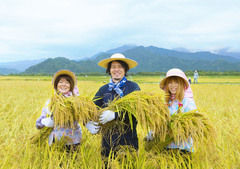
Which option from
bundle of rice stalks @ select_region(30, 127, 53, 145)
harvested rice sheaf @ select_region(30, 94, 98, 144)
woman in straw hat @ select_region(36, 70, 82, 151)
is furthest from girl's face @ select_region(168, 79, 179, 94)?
bundle of rice stalks @ select_region(30, 127, 53, 145)

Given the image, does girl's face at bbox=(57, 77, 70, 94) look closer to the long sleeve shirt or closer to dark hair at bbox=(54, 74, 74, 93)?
dark hair at bbox=(54, 74, 74, 93)

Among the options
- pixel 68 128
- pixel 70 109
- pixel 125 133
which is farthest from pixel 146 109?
pixel 68 128

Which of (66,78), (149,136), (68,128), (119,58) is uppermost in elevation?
(119,58)

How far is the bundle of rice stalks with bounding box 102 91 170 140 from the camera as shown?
1.87 m

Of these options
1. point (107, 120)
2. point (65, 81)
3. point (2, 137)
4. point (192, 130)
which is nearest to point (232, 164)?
point (192, 130)

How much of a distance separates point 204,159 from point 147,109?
3.30ft

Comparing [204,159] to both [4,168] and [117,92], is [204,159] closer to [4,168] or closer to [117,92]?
[117,92]

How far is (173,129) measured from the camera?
1.99m

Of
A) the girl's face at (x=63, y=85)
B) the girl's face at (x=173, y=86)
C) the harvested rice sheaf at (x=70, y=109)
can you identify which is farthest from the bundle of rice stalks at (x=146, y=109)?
the girl's face at (x=63, y=85)

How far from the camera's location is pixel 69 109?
1.86 metres

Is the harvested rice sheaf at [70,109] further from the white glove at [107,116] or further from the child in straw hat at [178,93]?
the child in straw hat at [178,93]

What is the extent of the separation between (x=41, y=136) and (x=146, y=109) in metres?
1.35

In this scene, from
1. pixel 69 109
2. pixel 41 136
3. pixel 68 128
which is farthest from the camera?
pixel 41 136

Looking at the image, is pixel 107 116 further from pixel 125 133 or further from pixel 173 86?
pixel 173 86
